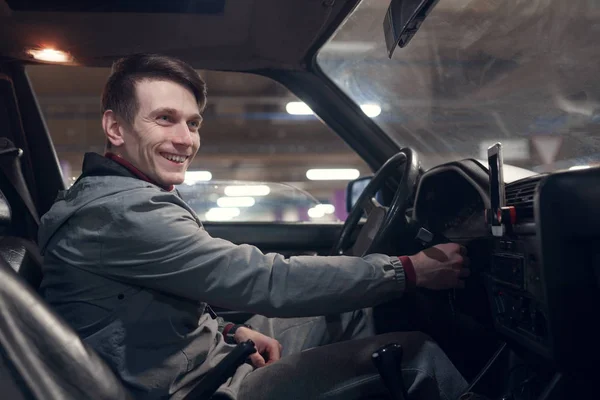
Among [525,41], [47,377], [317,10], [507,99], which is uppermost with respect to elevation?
[317,10]

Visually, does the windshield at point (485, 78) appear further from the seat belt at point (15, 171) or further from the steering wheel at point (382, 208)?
the seat belt at point (15, 171)

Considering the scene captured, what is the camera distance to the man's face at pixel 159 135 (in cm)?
141

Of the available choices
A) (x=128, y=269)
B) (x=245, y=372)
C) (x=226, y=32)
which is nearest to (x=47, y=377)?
(x=128, y=269)

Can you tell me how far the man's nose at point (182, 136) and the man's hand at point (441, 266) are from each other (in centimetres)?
64

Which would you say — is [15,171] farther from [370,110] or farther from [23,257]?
[370,110]

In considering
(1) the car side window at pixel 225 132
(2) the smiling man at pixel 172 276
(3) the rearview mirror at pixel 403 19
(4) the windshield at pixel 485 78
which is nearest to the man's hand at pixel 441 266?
(2) the smiling man at pixel 172 276

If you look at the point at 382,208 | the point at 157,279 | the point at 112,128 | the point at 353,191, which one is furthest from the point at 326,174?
the point at 157,279

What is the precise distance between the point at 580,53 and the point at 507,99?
0.42m

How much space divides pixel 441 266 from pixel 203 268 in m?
0.60

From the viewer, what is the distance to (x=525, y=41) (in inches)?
78.7

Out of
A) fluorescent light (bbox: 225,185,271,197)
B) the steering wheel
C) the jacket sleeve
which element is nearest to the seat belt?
the jacket sleeve

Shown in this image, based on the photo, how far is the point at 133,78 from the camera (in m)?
1.45

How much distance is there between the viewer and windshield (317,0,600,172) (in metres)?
1.78

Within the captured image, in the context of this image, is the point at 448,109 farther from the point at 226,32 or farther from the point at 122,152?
the point at 122,152
